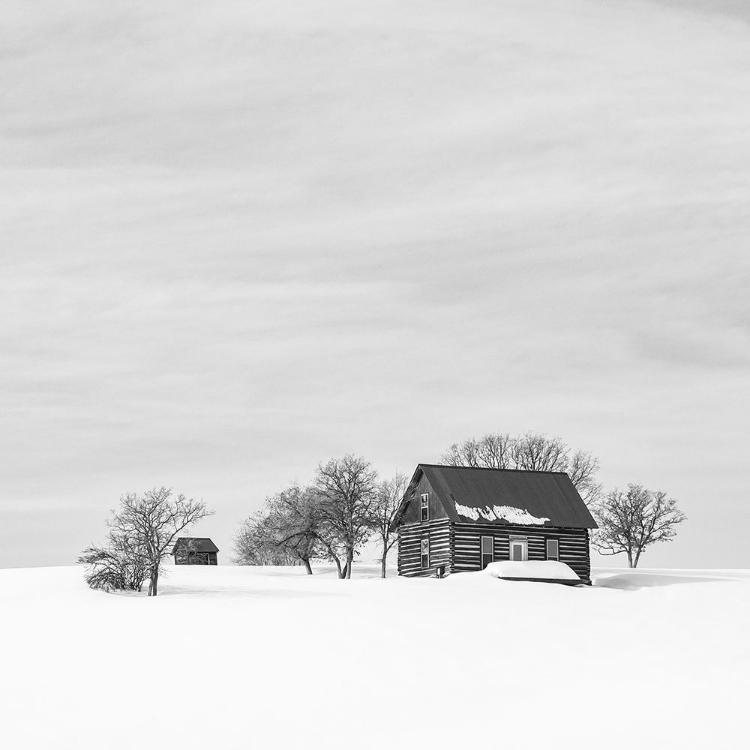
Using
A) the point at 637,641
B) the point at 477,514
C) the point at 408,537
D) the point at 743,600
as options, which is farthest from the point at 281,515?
the point at 637,641

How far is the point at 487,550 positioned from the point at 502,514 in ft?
7.10

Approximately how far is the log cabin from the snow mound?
1.69 m

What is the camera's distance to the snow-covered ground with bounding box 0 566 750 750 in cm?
2842

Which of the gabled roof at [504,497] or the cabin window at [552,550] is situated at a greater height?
the gabled roof at [504,497]

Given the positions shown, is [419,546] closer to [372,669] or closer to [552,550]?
[552,550]

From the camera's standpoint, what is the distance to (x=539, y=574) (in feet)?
202

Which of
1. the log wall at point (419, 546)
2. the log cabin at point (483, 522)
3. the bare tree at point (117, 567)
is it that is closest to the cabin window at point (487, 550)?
the log cabin at point (483, 522)

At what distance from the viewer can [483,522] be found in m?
63.9

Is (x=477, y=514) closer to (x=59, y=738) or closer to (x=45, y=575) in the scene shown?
(x=45, y=575)

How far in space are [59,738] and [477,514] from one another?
1502 inches

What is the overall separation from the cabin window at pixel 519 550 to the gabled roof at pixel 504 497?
1001 mm

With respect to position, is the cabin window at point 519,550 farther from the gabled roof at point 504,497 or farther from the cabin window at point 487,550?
the cabin window at point 487,550

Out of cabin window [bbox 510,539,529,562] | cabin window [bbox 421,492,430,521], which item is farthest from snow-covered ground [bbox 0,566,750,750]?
cabin window [bbox 421,492,430,521]

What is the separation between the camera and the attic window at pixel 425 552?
213ft
